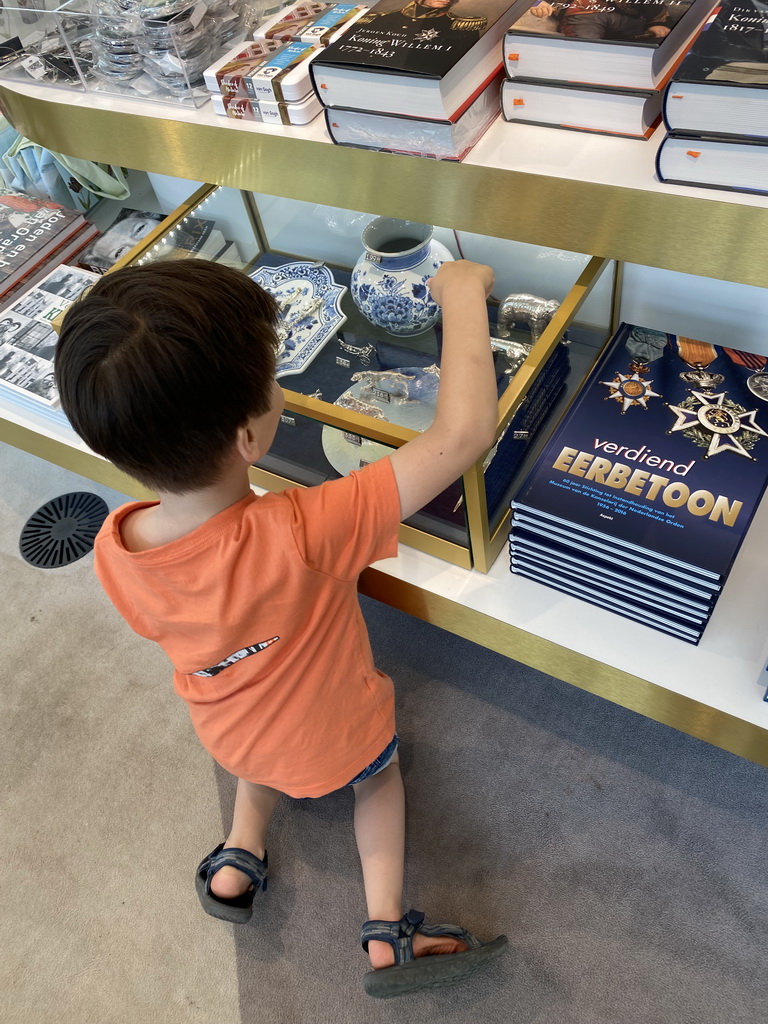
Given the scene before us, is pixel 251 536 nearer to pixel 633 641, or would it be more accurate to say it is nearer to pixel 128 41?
pixel 633 641

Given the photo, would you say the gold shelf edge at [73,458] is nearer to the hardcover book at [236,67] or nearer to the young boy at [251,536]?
the young boy at [251,536]

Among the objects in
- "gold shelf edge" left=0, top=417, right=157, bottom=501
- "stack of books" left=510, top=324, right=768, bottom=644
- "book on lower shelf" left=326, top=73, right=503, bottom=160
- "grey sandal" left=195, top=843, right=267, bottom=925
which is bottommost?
"grey sandal" left=195, top=843, right=267, bottom=925

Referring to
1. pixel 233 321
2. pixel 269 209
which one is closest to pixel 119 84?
pixel 269 209

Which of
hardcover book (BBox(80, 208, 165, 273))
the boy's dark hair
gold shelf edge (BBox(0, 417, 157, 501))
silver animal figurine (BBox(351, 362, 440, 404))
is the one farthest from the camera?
hardcover book (BBox(80, 208, 165, 273))

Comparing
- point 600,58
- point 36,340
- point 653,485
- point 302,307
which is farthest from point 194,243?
point 653,485

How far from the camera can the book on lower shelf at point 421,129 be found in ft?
3.26

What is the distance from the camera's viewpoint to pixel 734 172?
87 cm

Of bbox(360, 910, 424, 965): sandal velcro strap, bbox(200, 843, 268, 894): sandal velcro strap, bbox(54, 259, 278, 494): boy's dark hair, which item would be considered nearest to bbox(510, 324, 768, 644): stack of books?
bbox(54, 259, 278, 494): boy's dark hair

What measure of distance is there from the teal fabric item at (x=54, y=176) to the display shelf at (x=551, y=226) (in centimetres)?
43

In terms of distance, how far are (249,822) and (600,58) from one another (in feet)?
3.98

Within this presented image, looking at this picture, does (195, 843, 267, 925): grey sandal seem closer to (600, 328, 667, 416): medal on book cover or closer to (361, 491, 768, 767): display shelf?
(361, 491, 768, 767): display shelf

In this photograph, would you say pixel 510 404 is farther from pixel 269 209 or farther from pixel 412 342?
pixel 269 209

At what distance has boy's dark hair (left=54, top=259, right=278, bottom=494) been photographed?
795mm

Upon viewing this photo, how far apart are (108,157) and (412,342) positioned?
636 millimetres
